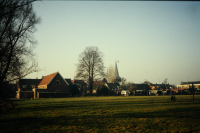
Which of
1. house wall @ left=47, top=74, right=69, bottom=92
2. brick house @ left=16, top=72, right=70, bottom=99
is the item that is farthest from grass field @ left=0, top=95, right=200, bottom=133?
house wall @ left=47, top=74, right=69, bottom=92

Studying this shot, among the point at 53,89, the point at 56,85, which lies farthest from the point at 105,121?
the point at 56,85

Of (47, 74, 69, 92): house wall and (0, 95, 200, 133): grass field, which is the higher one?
(47, 74, 69, 92): house wall

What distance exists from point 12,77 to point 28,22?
975 cm

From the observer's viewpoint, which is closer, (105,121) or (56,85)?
(105,121)

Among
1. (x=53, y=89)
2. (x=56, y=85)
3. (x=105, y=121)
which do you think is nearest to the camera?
(x=105, y=121)

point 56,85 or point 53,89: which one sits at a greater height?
point 56,85

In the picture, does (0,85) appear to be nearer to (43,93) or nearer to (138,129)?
(138,129)

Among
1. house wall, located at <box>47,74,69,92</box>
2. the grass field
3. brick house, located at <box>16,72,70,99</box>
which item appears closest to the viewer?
the grass field

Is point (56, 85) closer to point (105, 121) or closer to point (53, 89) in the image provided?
point (53, 89)

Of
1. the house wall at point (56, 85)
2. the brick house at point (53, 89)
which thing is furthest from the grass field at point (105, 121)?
the house wall at point (56, 85)

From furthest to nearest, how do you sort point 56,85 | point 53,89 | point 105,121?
point 56,85
point 53,89
point 105,121

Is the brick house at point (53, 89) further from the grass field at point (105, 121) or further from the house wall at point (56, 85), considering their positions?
the grass field at point (105, 121)

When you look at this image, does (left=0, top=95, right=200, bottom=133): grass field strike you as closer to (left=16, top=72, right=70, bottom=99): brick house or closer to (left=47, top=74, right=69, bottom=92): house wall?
(left=16, top=72, right=70, bottom=99): brick house

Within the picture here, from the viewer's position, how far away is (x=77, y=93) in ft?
205
